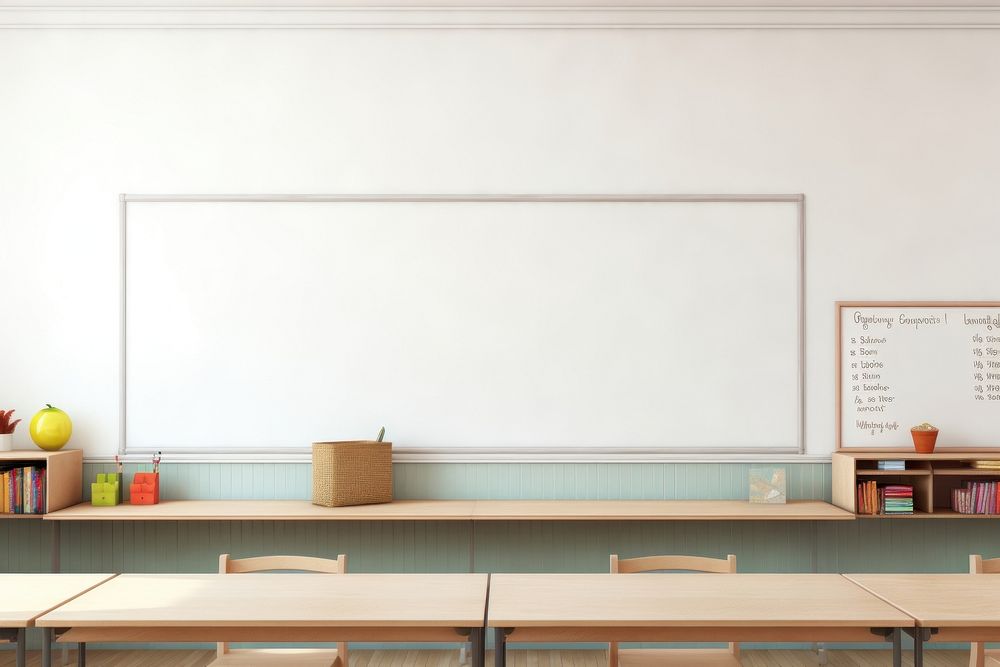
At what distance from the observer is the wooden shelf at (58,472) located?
12.9 ft

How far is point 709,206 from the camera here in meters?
4.36

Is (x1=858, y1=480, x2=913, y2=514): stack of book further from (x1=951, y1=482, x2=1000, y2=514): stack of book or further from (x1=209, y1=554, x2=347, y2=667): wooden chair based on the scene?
(x1=209, y1=554, x2=347, y2=667): wooden chair

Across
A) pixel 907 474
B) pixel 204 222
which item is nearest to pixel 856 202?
pixel 907 474

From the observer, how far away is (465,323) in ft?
14.3

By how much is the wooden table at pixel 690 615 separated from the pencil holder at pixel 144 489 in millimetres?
2275

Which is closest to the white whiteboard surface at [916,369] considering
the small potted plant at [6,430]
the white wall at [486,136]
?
the white wall at [486,136]

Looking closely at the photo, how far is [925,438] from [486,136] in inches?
110

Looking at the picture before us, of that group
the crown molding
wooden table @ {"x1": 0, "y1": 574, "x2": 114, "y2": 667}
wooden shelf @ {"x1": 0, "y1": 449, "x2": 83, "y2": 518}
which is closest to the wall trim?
wooden shelf @ {"x1": 0, "y1": 449, "x2": 83, "y2": 518}

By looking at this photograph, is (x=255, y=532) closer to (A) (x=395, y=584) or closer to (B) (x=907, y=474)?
(A) (x=395, y=584)

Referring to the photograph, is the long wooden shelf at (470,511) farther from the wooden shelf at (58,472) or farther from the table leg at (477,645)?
the table leg at (477,645)

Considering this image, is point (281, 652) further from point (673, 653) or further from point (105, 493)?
point (105, 493)

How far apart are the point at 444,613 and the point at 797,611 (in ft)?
3.56

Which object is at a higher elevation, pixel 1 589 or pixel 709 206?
pixel 709 206

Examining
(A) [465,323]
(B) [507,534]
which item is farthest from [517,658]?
(A) [465,323]
